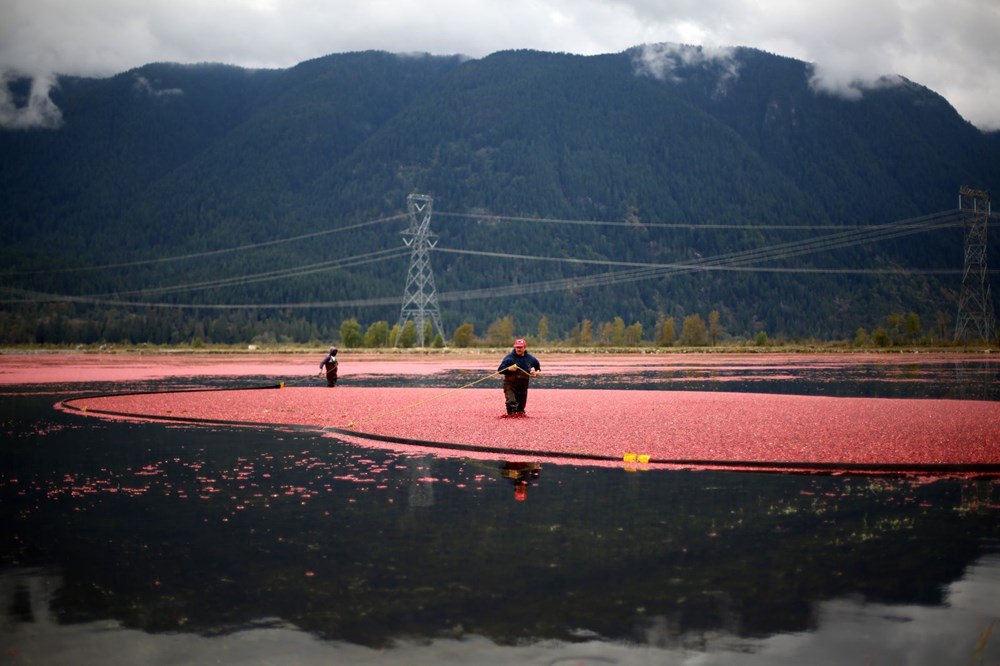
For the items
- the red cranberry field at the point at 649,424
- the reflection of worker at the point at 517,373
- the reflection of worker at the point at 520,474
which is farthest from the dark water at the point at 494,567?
the reflection of worker at the point at 517,373

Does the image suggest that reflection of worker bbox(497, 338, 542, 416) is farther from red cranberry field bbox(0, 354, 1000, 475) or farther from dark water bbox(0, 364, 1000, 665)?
dark water bbox(0, 364, 1000, 665)

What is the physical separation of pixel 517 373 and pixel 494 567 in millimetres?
17620

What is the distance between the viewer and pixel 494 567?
37.2ft

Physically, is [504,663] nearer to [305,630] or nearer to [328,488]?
[305,630]

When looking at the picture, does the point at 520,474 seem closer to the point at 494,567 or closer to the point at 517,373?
the point at 494,567

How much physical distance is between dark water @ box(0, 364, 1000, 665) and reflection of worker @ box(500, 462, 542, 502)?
0.09 metres

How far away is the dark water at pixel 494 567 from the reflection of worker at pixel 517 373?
28.7 ft

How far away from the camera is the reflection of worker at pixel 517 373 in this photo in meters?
28.1

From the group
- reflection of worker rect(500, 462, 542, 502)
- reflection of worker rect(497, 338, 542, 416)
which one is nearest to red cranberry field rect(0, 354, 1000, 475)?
reflection of worker rect(497, 338, 542, 416)

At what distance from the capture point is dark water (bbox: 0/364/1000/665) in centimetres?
883

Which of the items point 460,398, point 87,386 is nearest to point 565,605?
point 460,398

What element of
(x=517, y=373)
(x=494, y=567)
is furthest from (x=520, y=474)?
(x=517, y=373)

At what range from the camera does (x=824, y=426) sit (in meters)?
25.9

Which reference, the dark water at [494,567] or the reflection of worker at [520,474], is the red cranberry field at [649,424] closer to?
the reflection of worker at [520,474]
